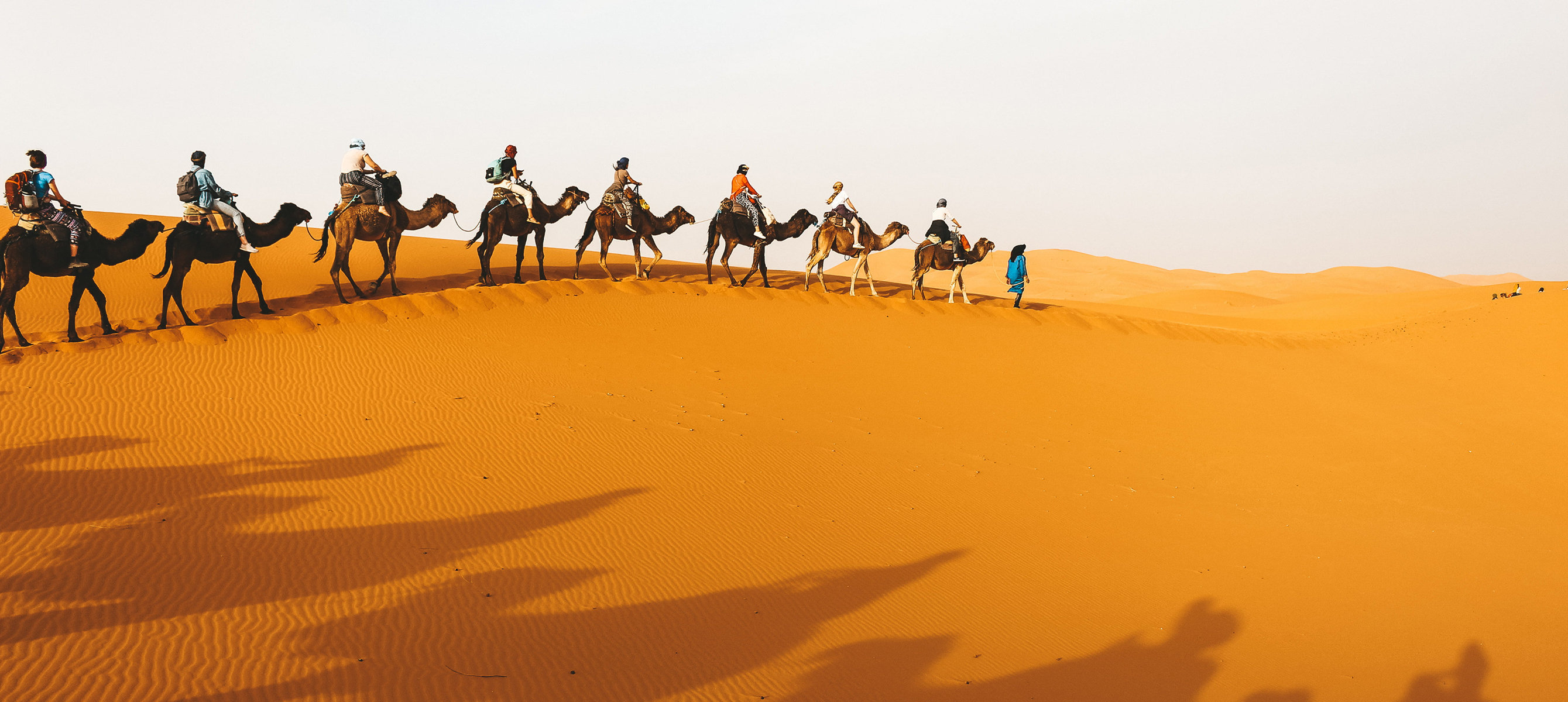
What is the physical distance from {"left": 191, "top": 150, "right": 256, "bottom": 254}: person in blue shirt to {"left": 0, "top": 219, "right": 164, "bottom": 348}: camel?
3.18 feet

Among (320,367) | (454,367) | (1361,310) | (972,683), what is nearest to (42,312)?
(320,367)

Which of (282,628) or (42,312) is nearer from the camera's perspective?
(282,628)

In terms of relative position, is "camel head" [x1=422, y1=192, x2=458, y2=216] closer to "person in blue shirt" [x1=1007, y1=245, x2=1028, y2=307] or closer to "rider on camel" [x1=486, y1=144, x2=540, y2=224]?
"rider on camel" [x1=486, y1=144, x2=540, y2=224]

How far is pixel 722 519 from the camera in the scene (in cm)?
767

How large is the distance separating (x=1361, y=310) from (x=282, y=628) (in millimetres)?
32122

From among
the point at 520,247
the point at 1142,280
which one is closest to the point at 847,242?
the point at 520,247

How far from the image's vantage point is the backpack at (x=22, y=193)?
33.3ft

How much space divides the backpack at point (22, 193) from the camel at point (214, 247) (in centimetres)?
146

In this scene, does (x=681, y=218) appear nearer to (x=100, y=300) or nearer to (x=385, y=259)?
(x=385, y=259)

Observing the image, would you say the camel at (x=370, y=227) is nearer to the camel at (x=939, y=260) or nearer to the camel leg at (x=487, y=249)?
the camel leg at (x=487, y=249)

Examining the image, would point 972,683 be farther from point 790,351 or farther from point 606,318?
point 606,318

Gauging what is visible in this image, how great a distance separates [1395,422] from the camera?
13383 mm

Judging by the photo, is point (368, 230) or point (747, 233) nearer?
point (368, 230)

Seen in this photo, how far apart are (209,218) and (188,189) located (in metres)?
0.49
